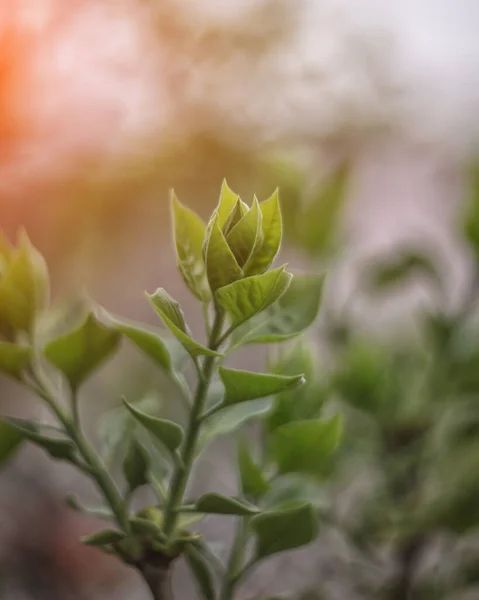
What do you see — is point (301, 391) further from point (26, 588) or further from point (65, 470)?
point (65, 470)

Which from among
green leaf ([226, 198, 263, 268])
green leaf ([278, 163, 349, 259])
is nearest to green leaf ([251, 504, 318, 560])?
green leaf ([226, 198, 263, 268])

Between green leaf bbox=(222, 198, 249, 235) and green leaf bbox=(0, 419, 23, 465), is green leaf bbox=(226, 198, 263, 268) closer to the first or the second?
green leaf bbox=(222, 198, 249, 235)

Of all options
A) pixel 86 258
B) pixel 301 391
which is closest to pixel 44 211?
pixel 86 258

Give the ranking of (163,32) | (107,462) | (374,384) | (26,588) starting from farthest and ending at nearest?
(163,32), (26,588), (374,384), (107,462)

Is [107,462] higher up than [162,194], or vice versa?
[162,194]

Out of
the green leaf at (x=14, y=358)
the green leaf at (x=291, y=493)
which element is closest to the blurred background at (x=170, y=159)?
the green leaf at (x=291, y=493)
